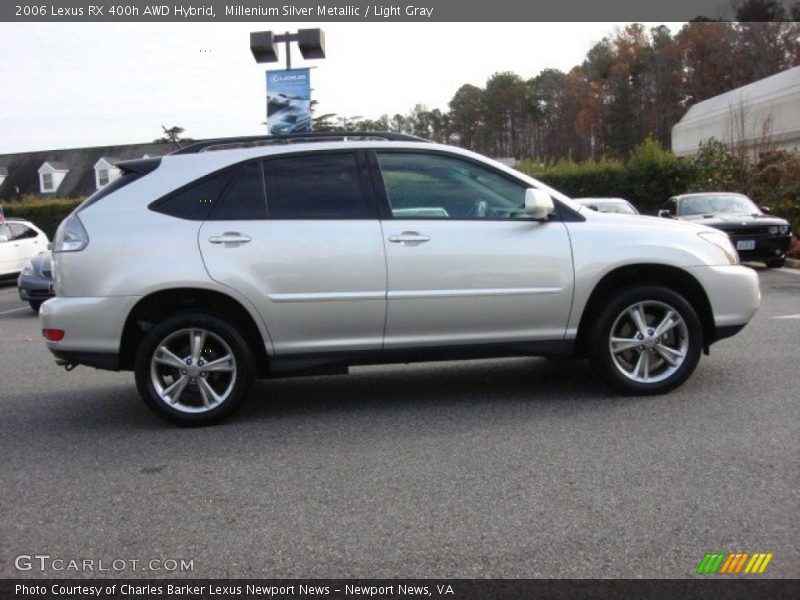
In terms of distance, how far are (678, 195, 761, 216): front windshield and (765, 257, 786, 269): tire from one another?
1019mm

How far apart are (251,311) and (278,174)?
37.8 inches

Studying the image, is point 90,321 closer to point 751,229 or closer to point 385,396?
point 385,396

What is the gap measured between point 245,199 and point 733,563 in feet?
11.9

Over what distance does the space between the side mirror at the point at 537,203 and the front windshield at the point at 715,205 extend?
37.2 feet

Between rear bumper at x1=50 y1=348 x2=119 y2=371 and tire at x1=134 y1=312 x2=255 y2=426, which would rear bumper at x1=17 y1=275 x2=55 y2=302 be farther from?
tire at x1=134 y1=312 x2=255 y2=426

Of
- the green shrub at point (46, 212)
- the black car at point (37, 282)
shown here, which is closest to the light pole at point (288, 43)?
the black car at point (37, 282)

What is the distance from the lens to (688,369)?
5.61 m

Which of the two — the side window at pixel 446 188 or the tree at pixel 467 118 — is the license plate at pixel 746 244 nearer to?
the side window at pixel 446 188

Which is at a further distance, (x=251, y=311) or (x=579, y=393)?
(x=579, y=393)

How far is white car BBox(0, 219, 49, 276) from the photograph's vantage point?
17.2 metres

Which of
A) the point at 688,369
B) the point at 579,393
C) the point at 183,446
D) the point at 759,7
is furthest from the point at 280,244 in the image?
the point at 759,7

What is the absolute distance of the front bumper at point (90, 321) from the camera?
16.8 feet
